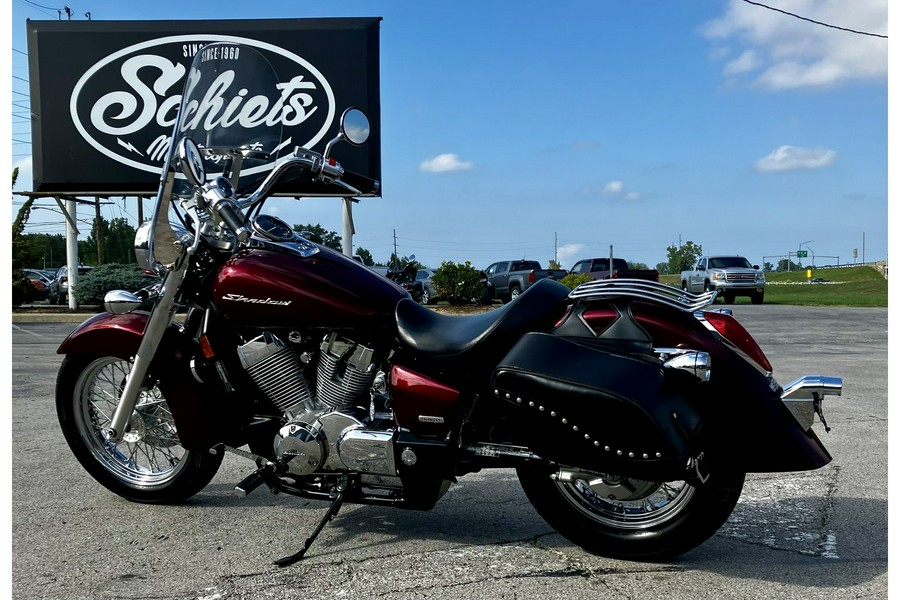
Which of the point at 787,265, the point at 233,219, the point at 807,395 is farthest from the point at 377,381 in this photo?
the point at 787,265

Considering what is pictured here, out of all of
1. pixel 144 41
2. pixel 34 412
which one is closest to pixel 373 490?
pixel 34 412

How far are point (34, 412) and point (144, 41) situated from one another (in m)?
17.1

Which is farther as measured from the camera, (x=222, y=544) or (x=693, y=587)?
(x=222, y=544)

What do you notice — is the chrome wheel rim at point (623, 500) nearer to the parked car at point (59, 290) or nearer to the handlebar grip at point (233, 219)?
the handlebar grip at point (233, 219)

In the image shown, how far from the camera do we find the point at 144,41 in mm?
20719

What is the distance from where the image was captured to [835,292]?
37562 mm

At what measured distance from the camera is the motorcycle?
278cm

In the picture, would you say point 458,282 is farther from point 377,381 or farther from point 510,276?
point 377,381

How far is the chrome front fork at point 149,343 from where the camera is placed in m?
3.51

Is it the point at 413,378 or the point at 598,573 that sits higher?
the point at 413,378

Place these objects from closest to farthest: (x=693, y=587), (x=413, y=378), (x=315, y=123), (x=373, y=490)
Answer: (x=693, y=587), (x=413, y=378), (x=373, y=490), (x=315, y=123)

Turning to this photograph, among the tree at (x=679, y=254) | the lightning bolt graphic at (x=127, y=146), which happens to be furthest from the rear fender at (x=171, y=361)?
the tree at (x=679, y=254)

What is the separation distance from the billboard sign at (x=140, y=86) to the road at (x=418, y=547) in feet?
55.2

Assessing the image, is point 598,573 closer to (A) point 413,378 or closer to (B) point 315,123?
(A) point 413,378
